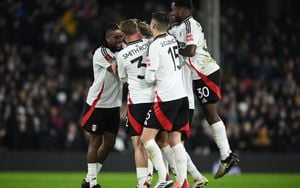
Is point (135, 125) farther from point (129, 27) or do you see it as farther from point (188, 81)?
point (129, 27)

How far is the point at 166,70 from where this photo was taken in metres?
12.9

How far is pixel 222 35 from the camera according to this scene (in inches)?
1214

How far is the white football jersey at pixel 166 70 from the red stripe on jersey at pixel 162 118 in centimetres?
13

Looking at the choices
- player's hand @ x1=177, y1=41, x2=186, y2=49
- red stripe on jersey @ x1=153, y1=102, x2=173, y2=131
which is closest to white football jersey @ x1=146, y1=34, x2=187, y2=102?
red stripe on jersey @ x1=153, y1=102, x2=173, y2=131

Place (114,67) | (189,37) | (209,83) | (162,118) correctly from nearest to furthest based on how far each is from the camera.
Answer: (162,118) < (189,37) < (114,67) < (209,83)

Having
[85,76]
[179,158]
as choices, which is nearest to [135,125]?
[179,158]

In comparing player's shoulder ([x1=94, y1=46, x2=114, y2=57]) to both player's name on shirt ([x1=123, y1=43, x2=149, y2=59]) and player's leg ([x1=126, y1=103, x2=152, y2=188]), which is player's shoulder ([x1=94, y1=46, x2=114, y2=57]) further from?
player's leg ([x1=126, y1=103, x2=152, y2=188])

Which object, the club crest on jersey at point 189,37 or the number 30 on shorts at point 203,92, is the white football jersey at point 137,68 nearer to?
the club crest on jersey at point 189,37

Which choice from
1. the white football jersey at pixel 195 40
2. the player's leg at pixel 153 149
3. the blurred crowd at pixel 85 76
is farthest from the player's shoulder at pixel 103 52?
the blurred crowd at pixel 85 76

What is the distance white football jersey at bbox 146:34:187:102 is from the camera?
1285cm

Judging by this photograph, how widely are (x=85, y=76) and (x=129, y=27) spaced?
15.2m

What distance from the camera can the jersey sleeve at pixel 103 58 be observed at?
14.5m

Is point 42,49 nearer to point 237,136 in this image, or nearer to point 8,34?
point 8,34

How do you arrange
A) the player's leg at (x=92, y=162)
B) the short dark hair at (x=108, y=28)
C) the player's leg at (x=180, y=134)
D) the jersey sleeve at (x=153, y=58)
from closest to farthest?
the jersey sleeve at (x=153, y=58), the player's leg at (x=180, y=134), the short dark hair at (x=108, y=28), the player's leg at (x=92, y=162)
